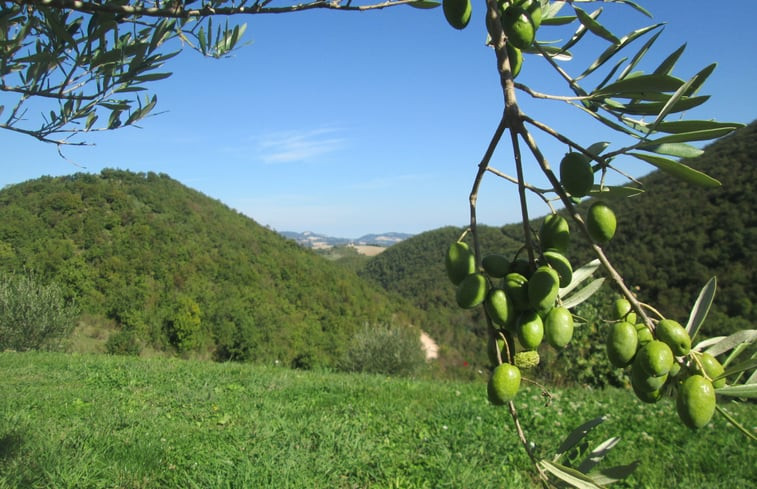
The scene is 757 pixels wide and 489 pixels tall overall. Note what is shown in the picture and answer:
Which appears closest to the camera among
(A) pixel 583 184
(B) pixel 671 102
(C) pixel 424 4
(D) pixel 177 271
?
(B) pixel 671 102

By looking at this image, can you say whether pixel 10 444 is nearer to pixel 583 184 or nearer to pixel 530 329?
pixel 530 329

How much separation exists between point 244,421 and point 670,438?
406 centimetres

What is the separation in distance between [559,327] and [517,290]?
66mm

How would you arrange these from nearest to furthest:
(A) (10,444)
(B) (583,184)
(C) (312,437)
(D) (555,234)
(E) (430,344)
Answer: (B) (583,184) < (D) (555,234) < (A) (10,444) < (C) (312,437) < (E) (430,344)

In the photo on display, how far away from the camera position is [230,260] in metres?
34.0

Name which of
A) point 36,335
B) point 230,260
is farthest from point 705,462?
point 230,260

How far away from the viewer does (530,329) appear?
0.59m

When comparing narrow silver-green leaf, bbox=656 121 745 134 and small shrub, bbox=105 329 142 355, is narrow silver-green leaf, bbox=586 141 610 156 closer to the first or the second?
narrow silver-green leaf, bbox=656 121 745 134

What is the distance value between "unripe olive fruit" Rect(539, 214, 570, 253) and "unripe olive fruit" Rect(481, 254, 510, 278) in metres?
0.06

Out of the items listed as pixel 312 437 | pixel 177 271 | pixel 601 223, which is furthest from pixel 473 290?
pixel 177 271

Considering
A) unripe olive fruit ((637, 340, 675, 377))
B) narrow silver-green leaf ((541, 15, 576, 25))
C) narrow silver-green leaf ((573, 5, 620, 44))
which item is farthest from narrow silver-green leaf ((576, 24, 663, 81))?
unripe olive fruit ((637, 340, 675, 377))

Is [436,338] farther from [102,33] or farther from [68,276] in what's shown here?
[102,33]

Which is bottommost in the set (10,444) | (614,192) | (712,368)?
(10,444)

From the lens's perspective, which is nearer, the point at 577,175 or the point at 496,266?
the point at 577,175
